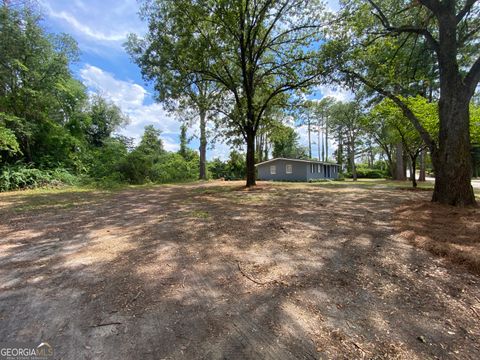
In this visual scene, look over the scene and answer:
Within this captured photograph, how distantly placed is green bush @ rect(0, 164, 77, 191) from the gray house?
1747cm

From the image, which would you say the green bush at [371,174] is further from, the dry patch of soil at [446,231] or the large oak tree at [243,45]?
the dry patch of soil at [446,231]

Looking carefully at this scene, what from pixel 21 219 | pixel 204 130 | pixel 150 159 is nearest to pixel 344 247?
pixel 21 219

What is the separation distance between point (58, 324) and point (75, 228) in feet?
10.9

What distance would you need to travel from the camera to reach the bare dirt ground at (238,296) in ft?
5.44

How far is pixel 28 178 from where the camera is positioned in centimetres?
1333

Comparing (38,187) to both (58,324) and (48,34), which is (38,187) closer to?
(48,34)

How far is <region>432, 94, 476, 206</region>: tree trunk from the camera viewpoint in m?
6.15

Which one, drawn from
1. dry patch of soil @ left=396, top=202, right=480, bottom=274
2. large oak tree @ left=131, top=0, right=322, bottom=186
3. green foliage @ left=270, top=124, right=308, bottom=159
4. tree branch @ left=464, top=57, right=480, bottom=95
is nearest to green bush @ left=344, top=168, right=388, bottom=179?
green foliage @ left=270, top=124, right=308, bottom=159

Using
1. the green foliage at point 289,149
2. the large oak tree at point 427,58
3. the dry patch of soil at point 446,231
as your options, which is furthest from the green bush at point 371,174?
the dry patch of soil at point 446,231

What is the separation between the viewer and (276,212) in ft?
19.6

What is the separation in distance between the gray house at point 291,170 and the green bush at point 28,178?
17467 mm

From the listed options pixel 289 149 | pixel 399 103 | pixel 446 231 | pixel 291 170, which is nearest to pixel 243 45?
pixel 399 103

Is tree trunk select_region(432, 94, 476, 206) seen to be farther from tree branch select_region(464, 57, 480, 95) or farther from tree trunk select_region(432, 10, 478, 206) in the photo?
tree branch select_region(464, 57, 480, 95)

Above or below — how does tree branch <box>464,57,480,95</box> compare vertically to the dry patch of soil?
above
